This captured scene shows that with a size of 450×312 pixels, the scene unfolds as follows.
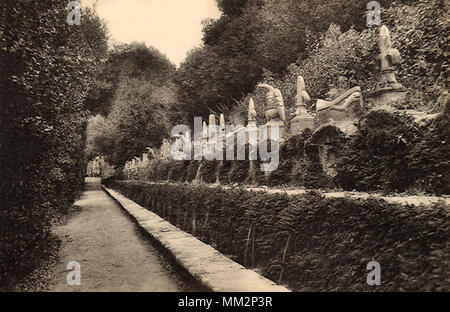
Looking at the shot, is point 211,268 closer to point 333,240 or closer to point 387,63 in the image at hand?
point 333,240

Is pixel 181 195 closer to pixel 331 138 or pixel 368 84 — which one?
pixel 331 138

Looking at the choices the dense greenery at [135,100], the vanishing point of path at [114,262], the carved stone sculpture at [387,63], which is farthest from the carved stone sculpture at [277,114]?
the dense greenery at [135,100]

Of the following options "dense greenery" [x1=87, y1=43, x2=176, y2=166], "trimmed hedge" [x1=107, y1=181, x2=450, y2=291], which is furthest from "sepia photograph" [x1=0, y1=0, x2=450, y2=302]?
"dense greenery" [x1=87, y1=43, x2=176, y2=166]

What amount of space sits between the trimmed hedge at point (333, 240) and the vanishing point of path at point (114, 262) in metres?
1.12

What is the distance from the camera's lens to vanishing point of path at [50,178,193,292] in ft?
15.9

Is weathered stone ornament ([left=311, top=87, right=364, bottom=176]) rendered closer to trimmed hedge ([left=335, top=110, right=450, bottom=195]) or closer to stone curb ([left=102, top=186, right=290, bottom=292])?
trimmed hedge ([left=335, top=110, right=450, bottom=195])

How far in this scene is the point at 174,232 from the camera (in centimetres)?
783

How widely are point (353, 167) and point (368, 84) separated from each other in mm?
7867

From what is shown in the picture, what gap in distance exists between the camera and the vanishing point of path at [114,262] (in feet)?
15.9

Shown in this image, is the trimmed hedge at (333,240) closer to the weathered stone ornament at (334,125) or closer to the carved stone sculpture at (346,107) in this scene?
the weathered stone ornament at (334,125)

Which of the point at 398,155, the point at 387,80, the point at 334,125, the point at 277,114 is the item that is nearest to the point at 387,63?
the point at 387,80

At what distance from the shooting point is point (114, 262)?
246 inches

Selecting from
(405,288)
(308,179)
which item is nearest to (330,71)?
(308,179)

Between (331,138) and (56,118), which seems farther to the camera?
(331,138)
